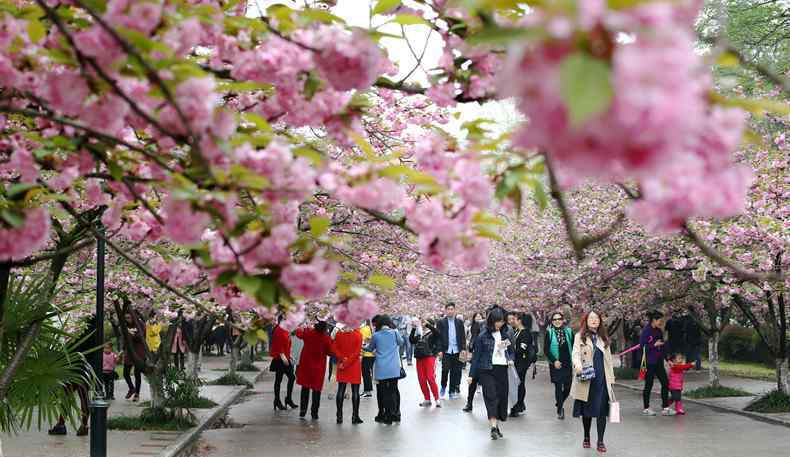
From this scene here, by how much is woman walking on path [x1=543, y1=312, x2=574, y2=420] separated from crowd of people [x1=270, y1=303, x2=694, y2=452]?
0.06 feet

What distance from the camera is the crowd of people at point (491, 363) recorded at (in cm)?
1330

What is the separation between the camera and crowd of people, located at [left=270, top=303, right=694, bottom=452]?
13.3 m

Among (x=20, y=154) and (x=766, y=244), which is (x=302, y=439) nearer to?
(x=766, y=244)

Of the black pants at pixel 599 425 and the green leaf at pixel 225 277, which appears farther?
the black pants at pixel 599 425

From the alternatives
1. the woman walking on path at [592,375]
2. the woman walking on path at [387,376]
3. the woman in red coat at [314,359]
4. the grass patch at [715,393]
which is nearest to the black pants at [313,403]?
the woman in red coat at [314,359]

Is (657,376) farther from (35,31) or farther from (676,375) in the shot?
(35,31)

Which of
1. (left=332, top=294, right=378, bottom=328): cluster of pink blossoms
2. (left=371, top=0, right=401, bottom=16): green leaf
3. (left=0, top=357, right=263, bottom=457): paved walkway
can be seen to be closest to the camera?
(left=332, top=294, right=378, bottom=328): cluster of pink blossoms

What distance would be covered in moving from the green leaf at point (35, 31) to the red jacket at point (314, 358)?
14.5 m

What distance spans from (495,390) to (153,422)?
564cm

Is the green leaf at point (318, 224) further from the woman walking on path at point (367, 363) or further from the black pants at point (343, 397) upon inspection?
the woman walking on path at point (367, 363)

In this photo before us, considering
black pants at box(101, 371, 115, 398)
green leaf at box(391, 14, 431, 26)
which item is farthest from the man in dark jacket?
green leaf at box(391, 14, 431, 26)

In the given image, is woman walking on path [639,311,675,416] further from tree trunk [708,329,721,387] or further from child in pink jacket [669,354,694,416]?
tree trunk [708,329,721,387]

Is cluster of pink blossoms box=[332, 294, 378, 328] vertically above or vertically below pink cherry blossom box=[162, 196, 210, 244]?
below

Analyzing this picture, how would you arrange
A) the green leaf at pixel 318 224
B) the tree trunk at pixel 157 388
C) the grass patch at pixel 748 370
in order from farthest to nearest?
1. the grass patch at pixel 748 370
2. the tree trunk at pixel 157 388
3. the green leaf at pixel 318 224
